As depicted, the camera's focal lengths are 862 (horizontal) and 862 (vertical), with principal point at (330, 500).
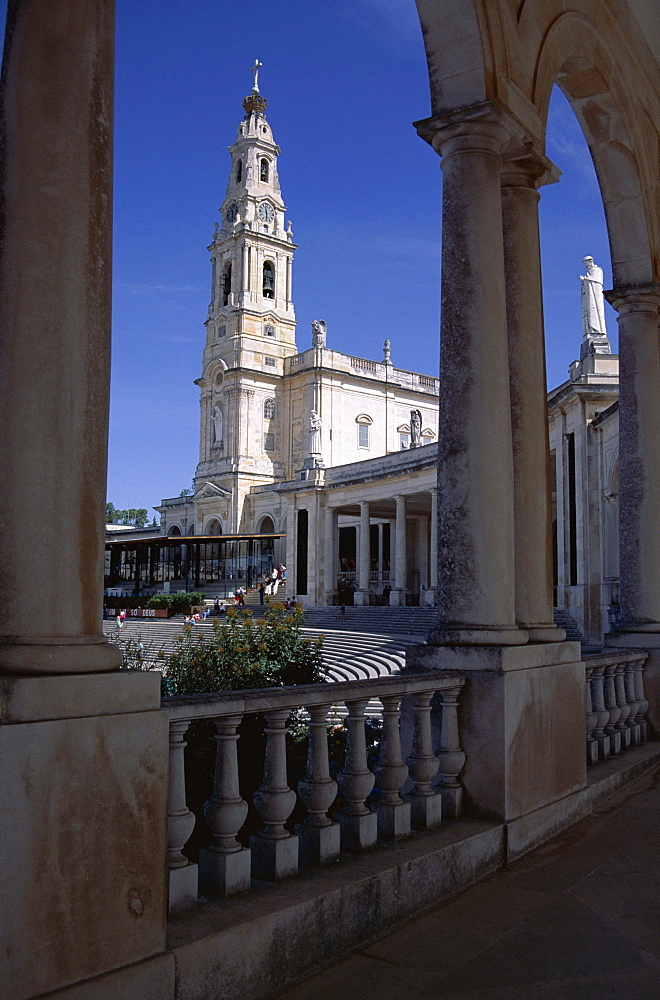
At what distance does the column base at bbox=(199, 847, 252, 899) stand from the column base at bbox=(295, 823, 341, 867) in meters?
0.50

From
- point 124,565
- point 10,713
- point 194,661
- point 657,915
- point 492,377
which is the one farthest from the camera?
point 124,565

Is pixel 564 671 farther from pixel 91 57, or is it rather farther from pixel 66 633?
pixel 91 57

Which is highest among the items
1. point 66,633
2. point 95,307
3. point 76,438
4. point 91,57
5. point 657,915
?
point 91,57

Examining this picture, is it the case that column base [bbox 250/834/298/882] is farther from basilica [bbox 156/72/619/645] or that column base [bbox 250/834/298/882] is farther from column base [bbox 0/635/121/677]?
basilica [bbox 156/72/619/645]

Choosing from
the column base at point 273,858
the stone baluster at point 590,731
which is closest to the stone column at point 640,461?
the stone baluster at point 590,731

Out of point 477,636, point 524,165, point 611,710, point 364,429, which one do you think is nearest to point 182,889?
point 477,636

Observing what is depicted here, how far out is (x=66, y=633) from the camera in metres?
2.93

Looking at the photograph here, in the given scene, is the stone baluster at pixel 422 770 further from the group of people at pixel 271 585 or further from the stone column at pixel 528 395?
the group of people at pixel 271 585

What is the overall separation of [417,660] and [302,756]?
3.91 ft

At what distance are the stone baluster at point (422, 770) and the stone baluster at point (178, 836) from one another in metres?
1.73

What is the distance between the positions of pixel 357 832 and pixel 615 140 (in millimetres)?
7295

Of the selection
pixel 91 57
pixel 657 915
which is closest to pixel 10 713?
pixel 91 57

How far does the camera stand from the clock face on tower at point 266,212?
2574 inches

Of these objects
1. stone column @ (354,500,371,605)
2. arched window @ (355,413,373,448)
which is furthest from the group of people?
arched window @ (355,413,373,448)
